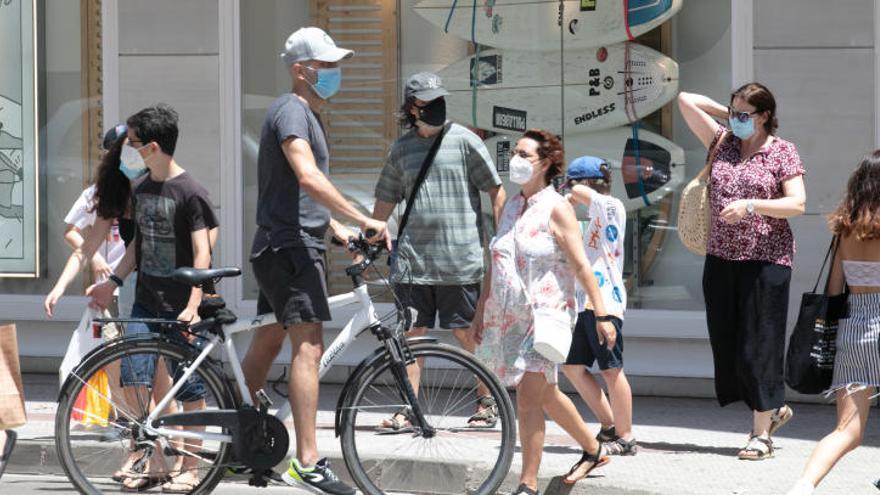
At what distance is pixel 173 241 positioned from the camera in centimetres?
764

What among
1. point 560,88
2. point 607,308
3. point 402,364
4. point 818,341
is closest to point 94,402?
point 402,364

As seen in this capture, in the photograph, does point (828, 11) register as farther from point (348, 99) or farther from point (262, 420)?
point (262, 420)

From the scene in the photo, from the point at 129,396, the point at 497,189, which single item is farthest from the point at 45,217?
the point at 129,396

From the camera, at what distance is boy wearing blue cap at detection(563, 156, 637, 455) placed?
8.32m

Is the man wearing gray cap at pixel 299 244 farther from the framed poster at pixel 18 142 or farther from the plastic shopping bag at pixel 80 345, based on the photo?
the framed poster at pixel 18 142

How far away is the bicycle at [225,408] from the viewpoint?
23.2ft

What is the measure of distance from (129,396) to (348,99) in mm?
4595

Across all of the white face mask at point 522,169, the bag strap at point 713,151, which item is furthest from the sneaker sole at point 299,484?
the bag strap at point 713,151

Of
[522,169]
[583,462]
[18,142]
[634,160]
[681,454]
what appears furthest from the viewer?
[18,142]

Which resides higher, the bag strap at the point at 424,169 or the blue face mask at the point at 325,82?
the blue face mask at the point at 325,82

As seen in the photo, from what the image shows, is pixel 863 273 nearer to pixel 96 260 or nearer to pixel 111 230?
pixel 96 260

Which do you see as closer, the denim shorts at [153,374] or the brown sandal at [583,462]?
the denim shorts at [153,374]

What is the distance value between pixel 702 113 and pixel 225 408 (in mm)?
3172

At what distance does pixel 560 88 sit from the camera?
11.0 m
